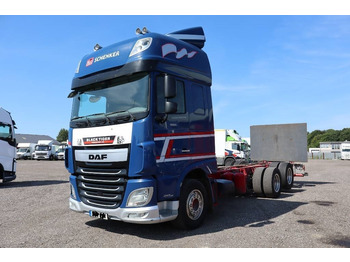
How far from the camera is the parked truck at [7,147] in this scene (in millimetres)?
12395

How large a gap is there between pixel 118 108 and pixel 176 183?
Result: 1691mm

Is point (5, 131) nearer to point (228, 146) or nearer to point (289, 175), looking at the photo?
point (289, 175)

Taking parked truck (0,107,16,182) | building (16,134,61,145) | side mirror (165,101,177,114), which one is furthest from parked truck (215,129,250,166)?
building (16,134,61,145)

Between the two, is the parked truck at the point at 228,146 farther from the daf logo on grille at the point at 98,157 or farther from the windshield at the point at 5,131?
the daf logo on grille at the point at 98,157

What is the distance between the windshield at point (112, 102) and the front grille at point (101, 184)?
84 cm

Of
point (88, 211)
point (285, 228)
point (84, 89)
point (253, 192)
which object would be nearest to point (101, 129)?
point (84, 89)

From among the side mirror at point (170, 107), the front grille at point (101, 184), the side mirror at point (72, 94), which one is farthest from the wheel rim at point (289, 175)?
the side mirror at point (72, 94)

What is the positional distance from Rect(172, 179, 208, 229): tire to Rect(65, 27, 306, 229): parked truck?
0.06ft

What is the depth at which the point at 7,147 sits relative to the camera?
41.5 ft

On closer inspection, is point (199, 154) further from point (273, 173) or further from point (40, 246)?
point (273, 173)

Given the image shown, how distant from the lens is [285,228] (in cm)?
551

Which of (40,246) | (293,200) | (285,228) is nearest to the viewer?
(40,246)

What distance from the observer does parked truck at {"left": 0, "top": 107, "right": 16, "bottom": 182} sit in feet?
40.7

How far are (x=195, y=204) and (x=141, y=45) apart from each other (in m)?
3.18
